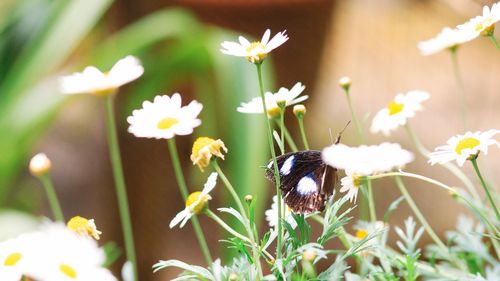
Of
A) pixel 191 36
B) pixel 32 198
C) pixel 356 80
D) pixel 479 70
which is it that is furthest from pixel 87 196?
pixel 479 70

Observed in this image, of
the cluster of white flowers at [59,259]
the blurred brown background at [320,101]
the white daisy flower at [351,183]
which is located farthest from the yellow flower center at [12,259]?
the blurred brown background at [320,101]

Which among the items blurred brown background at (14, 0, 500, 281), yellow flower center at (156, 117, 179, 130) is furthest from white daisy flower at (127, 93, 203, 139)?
blurred brown background at (14, 0, 500, 281)

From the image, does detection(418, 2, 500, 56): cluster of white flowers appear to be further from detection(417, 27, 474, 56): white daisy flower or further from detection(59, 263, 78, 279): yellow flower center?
detection(59, 263, 78, 279): yellow flower center

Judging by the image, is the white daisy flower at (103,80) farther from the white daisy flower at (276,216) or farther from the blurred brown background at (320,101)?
the blurred brown background at (320,101)

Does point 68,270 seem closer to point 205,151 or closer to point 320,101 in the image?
point 205,151

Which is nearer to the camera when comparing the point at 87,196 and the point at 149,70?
the point at 149,70

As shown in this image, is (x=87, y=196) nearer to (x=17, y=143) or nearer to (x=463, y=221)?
(x=17, y=143)
